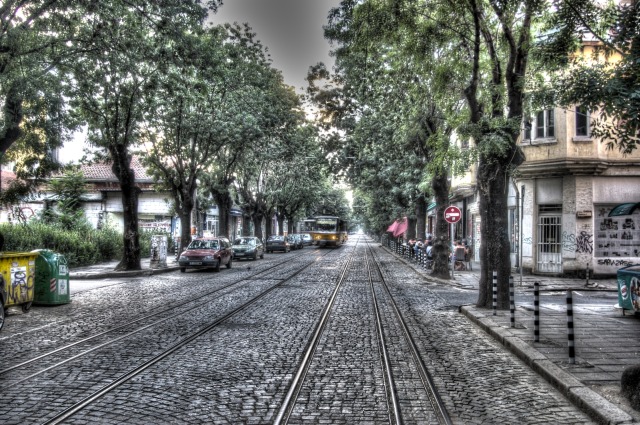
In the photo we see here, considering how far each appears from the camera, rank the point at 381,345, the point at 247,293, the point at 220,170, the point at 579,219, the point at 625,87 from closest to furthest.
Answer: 1. the point at 625,87
2. the point at 381,345
3. the point at 247,293
4. the point at 579,219
5. the point at 220,170

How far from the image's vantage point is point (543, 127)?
21.2 metres

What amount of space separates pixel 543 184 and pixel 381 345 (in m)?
15.9

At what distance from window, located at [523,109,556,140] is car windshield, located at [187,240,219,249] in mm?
14386

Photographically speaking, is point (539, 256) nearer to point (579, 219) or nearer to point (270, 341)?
point (579, 219)

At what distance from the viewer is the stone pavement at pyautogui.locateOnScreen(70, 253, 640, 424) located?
5247 mm

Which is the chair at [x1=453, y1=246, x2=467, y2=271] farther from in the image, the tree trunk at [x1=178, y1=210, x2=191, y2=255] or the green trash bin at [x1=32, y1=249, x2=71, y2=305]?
the green trash bin at [x1=32, y1=249, x2=71, y2=305]

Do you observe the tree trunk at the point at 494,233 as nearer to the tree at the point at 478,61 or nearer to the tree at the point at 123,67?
the tree at the point at 478,61

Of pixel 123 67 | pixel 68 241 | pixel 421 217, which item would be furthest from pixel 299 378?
pixel 421 217

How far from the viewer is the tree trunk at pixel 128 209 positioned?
21.6 meters

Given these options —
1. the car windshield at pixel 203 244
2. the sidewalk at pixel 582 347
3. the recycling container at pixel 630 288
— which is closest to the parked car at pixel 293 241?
the car windshield at pixel 203 244

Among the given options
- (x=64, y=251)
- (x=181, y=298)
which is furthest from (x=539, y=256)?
(x=64, y=251)

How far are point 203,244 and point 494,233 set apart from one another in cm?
1557

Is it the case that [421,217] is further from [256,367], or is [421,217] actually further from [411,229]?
[256,367]

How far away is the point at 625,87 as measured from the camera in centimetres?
651
